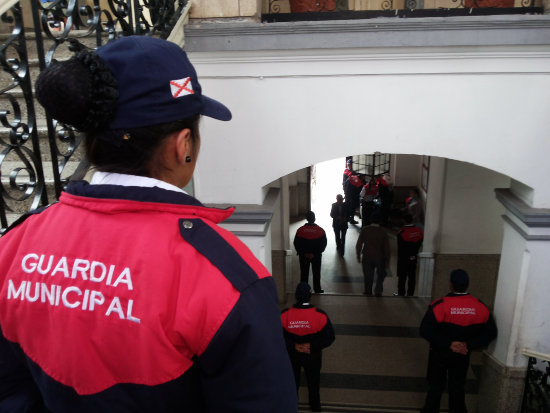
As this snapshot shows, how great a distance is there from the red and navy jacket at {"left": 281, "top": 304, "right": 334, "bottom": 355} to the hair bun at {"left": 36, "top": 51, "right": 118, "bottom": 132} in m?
3.74

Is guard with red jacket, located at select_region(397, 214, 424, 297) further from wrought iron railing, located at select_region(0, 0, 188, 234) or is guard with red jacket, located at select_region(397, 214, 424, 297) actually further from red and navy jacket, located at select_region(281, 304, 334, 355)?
wrought iron railing, located at select_region(0, 0, 188, 234)

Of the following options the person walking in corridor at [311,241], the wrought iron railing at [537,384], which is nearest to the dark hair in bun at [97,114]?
the wrought iron railing at [537,384]

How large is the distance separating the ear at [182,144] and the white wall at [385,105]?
2518mm

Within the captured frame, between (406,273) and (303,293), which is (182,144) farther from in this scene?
(406,273)

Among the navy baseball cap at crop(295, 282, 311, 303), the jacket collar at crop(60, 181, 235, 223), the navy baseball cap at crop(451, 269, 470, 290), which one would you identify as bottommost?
the navy baseball cap at crop(295, 282, 311, 303)

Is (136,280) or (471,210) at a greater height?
(136,280)

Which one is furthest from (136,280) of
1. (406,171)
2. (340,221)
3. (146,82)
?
(406,171)

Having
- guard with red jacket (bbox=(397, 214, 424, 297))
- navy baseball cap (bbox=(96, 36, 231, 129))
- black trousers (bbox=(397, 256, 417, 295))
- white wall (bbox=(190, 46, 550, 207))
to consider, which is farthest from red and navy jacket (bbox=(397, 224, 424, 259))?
navy baseball cap (bbox=(96, 36, 231, 129))

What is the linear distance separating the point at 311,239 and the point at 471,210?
7.82 ft

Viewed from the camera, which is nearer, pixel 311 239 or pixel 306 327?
pixel 306 327

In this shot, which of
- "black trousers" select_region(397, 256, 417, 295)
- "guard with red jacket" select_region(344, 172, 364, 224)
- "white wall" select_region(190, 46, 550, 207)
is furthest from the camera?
"guard with red jacket" select_region(344, 172, 364, 224)

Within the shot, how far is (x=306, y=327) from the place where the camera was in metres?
4.47

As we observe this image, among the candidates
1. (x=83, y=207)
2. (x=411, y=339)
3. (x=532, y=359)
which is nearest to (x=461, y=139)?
(x=532, y=359)

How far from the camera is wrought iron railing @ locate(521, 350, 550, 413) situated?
3902 millimetres
